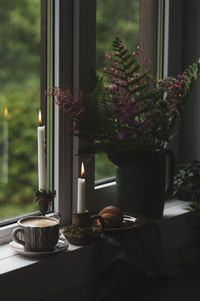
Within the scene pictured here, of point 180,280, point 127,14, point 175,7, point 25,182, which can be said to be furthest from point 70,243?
point 175,7

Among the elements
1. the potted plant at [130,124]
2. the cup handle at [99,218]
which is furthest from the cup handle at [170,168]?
the cup handle at [99,218]

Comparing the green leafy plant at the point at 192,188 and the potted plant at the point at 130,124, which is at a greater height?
the potted plant at the point at 130,124

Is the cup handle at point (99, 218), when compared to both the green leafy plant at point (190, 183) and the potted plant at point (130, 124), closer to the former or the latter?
the potted plant at point (130, 124)

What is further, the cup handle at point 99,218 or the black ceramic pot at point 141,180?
the black ceramic pot at point 141,180

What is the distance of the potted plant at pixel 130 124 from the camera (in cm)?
142

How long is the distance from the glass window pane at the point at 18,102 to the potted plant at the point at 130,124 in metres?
0.10

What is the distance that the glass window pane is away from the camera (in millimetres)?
1312

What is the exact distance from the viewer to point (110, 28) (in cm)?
165

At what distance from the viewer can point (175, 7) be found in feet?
6.24

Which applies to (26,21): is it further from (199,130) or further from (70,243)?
(199,130)

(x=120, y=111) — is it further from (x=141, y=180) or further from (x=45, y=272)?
(x=45, y=272)

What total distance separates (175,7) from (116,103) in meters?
0.67

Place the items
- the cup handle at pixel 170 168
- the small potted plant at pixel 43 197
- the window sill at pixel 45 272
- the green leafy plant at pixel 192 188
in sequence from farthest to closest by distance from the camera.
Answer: the green leafy plant at pixel 192 188, the cup handle at pixel 170 168, the small potted plant at pixel 43 197, the window sill at pixel 45 272

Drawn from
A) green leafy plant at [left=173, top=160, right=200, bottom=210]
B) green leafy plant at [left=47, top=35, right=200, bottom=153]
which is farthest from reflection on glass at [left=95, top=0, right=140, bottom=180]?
green leafy plant at [left=173, top=160, right=200, bottom=210]
